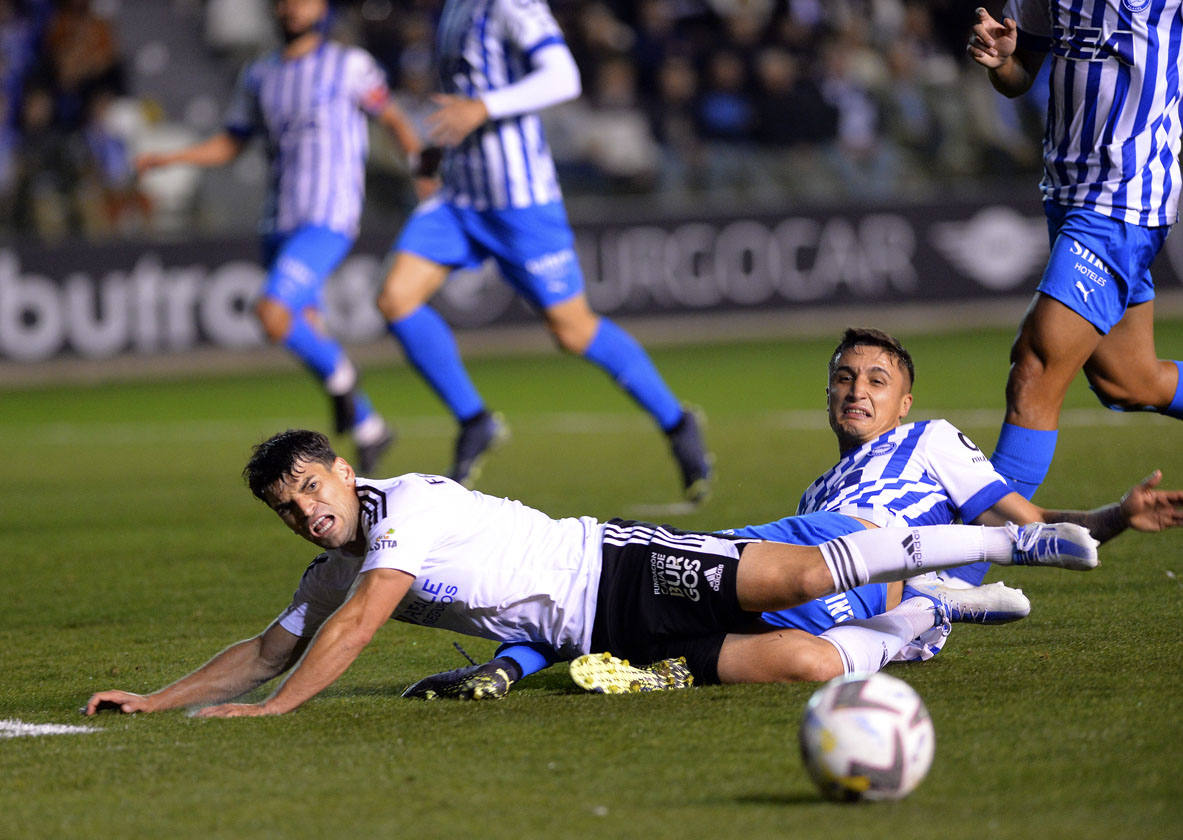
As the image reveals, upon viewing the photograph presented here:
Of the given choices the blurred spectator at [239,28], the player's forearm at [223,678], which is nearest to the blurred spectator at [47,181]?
the blurred spectator at [239,28]

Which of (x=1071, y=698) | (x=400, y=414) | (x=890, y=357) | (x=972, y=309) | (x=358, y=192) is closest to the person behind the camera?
(x=1071, y=698)

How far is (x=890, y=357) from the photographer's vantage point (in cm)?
453

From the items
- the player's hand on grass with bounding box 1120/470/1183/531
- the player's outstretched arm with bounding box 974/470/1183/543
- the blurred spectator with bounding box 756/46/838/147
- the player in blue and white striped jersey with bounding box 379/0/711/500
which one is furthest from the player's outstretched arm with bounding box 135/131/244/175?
the blurred spectator with bounding box 756/46/838/147

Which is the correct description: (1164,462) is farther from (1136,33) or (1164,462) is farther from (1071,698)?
(1071,698)

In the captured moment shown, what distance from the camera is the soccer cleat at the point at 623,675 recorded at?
156 inches

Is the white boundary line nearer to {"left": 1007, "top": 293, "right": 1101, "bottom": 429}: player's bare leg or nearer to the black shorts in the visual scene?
the black shorts

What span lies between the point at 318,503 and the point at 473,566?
417 mm

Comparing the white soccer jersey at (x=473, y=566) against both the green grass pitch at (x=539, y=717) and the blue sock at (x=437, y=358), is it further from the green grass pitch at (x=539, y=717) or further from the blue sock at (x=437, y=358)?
the blue sock at (x=437, y=358)

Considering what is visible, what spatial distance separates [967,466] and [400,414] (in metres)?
8.79

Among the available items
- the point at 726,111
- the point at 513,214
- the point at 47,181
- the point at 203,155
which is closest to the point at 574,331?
the point at 513,214

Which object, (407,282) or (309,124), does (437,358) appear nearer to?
(407,282)

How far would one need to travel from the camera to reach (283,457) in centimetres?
388

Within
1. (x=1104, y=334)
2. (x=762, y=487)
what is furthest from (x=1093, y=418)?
(x=1104, y=334)

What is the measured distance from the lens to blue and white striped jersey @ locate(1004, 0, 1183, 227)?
488 centimetres
